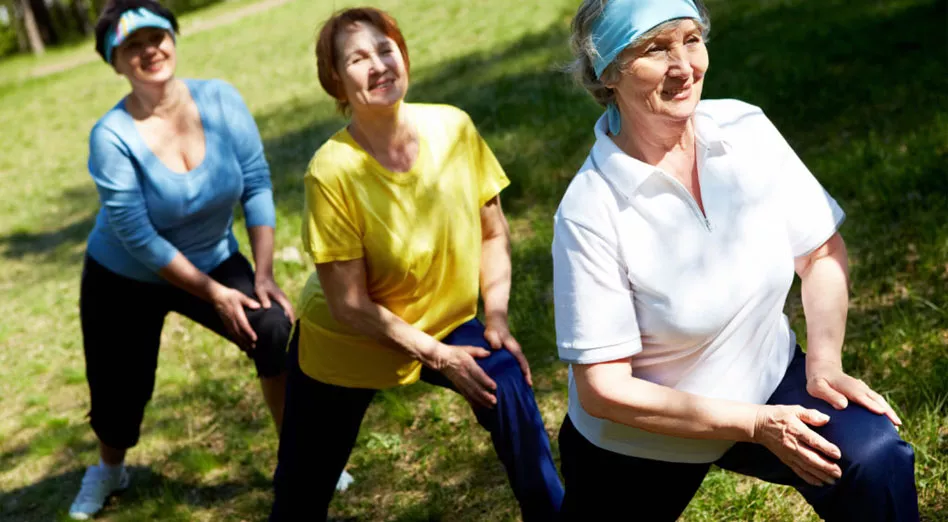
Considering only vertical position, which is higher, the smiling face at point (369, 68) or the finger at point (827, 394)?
the smiling face at point (369, 68)

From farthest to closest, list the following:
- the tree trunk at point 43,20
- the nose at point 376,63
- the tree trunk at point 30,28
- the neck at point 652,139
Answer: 1. the tree trunk at point 43,20
2. the tree trunk at point 30,28
3. the nose at point 376,63
4. the neck at point 652,139

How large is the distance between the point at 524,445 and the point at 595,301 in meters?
0.91

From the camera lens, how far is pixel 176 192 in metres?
4.28

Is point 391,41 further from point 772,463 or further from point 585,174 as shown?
point 772,463

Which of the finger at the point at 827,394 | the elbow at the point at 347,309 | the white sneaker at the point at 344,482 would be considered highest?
the finger at the point at 827,394

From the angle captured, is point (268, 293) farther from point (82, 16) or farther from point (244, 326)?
point (82, 16)

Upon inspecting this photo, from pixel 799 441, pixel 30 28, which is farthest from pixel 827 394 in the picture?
pixel 30 28

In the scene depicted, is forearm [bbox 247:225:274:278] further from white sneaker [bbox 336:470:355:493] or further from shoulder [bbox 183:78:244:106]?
white sneaker [bbox 336:470:355:493]

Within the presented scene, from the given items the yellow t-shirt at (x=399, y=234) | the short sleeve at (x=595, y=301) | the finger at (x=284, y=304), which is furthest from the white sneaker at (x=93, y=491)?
the short sleeve at (x=595, y=301)

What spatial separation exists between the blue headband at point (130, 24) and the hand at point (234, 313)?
1.03 meters

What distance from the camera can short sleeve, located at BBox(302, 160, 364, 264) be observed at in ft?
10.7

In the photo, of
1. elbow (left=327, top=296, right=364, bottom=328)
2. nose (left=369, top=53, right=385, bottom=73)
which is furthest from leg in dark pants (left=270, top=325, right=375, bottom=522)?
nose (left=369, top=53, right=385, bottom=73)

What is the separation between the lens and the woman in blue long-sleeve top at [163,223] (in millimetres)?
4219

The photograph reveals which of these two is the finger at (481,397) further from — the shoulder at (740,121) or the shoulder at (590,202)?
the shoulder at (740,121)
